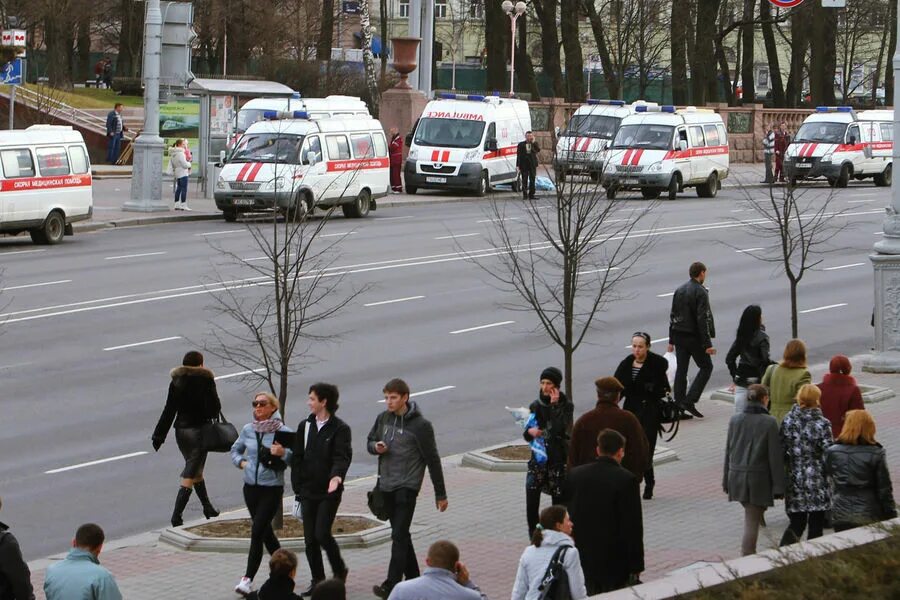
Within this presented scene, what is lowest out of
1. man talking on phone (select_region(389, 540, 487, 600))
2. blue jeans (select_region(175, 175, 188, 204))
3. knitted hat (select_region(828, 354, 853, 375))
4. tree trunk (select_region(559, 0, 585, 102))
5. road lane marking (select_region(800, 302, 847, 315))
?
road lane marking (select_region(800, 302, 847, 315))

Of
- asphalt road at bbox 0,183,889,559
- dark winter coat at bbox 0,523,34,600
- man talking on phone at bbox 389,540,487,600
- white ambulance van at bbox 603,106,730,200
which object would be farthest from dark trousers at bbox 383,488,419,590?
white ambulance van at bbox 603,106,730,200

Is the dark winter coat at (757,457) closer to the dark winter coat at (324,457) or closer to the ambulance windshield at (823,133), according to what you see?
the dark winter coat at (324,457)

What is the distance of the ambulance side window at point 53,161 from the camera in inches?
1241

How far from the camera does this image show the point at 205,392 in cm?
1312

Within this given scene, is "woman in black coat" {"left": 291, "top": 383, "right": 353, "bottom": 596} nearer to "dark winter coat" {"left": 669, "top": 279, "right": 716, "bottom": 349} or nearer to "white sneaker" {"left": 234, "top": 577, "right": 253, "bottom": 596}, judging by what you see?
"white sneaker" {"left": 234, "top": 577, "right": 253, "bottom": 596}

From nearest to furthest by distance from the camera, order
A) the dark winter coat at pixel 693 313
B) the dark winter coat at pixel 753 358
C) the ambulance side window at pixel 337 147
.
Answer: the dark winter coat at pixel 753 358 < the dark winter coat at pixel 693 313 < the ambulance side window at pixel 337 147

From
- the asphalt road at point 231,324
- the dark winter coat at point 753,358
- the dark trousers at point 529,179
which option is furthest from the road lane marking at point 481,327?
the dark trousers at point 529,179

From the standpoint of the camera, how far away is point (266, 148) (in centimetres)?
3647

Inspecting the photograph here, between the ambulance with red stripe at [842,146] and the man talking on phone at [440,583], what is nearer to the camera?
the man talking on phone at [440,583]

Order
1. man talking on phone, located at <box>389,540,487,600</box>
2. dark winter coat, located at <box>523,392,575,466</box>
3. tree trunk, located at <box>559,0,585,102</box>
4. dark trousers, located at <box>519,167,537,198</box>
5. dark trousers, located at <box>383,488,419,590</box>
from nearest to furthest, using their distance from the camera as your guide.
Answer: man talking on phone, located at <box>389,540,487,600</box>
dark trousers, located at <box>383,488,419,590</box>
dark winter coat, located at <box>523,392,575,466</box>
dark trousers, located at <box>519,167,537,198</box>
tree trunk, located at <box>559,0,585,102</box>

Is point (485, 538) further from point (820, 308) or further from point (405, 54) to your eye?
point (405, 54)

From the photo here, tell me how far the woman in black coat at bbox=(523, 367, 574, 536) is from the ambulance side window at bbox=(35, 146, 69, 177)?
21.9 metres

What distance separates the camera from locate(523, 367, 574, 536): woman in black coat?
37.2 feet

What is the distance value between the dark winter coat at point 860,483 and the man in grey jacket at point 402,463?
249 centimetres
